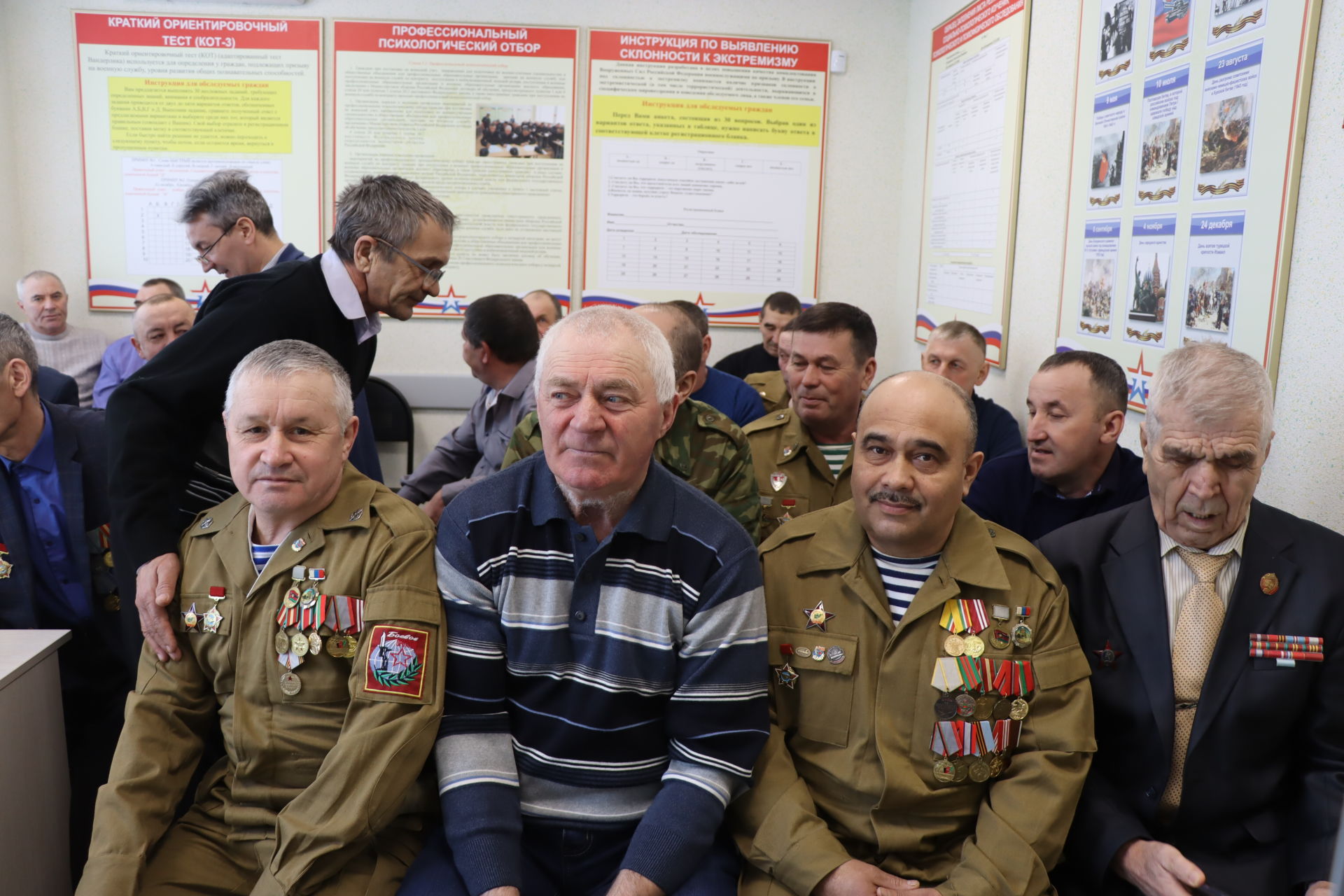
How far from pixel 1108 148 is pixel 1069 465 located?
4.08ft

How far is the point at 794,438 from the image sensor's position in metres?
2.80

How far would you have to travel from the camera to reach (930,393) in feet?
5.69

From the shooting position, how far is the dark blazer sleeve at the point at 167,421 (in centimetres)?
184

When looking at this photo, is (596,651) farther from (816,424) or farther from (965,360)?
(965,360)

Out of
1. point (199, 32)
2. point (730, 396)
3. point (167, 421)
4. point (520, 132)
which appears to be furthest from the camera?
point (520, 132)

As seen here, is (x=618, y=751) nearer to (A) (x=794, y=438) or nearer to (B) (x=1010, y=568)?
(B) (x=1010, y=568)

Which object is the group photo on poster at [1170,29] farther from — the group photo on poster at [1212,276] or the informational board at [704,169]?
the informational board at [704,169]

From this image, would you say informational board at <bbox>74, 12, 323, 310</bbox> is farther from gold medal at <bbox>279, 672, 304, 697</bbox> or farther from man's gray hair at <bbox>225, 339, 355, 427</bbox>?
gold medal at <bbox>279, 672, 304, 697</bbox>

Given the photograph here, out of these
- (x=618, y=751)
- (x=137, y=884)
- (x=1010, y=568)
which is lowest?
(x=137, y=884)

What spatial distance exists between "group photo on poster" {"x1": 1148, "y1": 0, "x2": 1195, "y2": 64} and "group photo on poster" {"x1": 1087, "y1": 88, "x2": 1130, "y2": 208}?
18 centimetres

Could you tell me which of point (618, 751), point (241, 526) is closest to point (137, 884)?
point (241, 526)

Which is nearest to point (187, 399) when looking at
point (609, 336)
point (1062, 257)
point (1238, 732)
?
point (609, 336)

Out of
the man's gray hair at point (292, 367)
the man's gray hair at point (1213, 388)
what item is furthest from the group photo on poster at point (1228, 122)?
the man's gray hair at point (292, 367)

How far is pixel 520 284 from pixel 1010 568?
4157 mm
